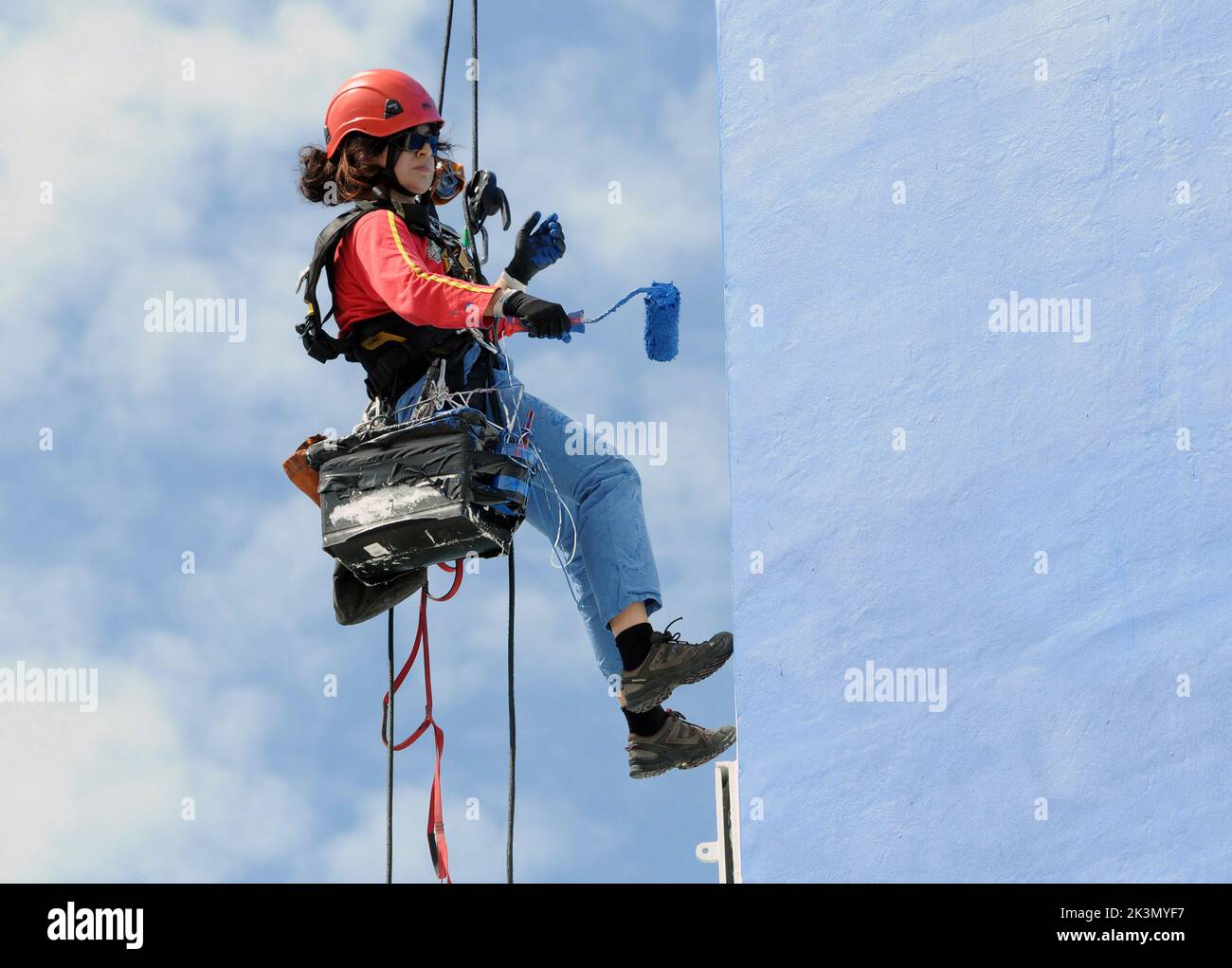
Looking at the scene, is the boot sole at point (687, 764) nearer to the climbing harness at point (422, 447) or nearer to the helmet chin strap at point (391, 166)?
the climbing harness at point (422, 447)

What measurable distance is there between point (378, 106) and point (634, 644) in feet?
6.64

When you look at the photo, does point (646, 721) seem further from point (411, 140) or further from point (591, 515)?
point (411, 140)

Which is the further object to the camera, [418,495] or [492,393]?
[492,393]

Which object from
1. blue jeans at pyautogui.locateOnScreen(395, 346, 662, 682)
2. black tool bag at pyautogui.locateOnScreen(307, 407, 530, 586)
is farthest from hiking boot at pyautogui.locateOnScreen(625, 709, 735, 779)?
black tool bag at pyautogui.locateOnScreen(307, 407, 530, 586)

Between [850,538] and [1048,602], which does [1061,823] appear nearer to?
[1048,602]

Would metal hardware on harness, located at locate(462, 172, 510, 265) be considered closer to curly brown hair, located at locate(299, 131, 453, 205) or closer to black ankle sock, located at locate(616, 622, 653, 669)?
curly brown hair, located at locate(299, 131, 453, 205)

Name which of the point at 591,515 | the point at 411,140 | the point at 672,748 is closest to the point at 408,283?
the point at 411,140

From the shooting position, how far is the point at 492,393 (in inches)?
273

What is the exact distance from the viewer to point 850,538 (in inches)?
300

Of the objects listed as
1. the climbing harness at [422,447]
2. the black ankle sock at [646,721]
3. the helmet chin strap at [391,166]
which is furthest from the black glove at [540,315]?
the black ankle sock at [646,721]

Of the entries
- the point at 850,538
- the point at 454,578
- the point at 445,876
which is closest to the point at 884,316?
the point at 850,538

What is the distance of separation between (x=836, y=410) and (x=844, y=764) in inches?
52.8

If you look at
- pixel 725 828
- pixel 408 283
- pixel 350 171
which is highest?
pixel 350 171

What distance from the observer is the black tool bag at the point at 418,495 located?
21.4 ft
